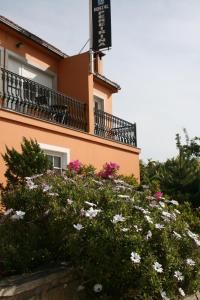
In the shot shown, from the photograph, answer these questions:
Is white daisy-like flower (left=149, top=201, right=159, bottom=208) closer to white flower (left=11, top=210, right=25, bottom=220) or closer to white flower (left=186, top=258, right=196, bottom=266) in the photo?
white flower (left=186, top=258, right=196, bottom=266)

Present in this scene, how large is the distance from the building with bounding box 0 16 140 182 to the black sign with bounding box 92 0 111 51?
0.79 metres

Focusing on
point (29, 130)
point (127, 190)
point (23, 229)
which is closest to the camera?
point (23, 229)

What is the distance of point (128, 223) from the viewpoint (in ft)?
17.7

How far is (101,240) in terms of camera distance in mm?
5145

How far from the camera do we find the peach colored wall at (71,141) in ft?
37.4

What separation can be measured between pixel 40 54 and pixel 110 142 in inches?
157

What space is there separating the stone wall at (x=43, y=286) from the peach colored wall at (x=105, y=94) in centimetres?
1312

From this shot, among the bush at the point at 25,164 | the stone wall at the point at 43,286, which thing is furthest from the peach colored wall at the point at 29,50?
the stone wall at the point at 43,286

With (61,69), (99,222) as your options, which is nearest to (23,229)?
(99,222)

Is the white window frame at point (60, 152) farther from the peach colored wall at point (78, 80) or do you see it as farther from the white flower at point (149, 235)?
the white flower at point (149, 235)

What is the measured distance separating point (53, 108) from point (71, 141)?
4.01 feet

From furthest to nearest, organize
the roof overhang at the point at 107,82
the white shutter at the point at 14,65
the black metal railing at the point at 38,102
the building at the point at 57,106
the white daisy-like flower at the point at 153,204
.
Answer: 1. the roof overhang at the point at 107,82
2. the white shutter at the point at 14,65
3. the black metal railing at the point at 38,102
4. the building at the point at 57,106
5. the white daisy-like flower at the point at 153,204

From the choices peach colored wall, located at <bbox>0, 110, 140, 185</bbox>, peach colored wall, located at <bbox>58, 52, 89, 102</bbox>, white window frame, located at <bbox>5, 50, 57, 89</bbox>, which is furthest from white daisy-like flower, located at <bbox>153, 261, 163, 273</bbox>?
peach colored wall, located at <bbox>58, 52, 89, 102</bbox>

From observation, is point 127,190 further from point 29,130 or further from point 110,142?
point 110,142
